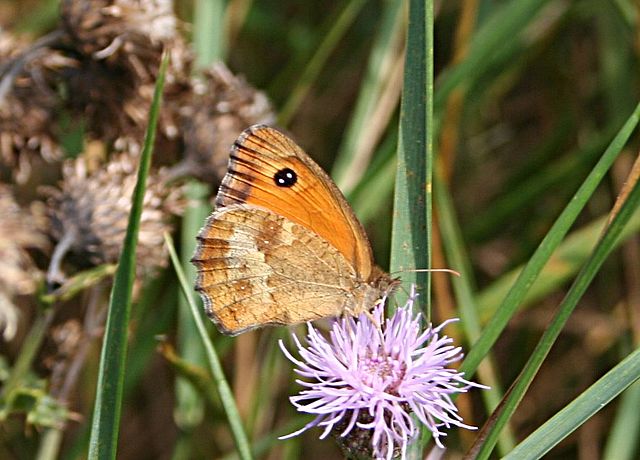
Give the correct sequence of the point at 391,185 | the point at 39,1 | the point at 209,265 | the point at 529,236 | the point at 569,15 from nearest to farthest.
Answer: the point at 209,265 → the point at 391,185 → the point at 529,236 → the point at 569,15 → the point at 39,1

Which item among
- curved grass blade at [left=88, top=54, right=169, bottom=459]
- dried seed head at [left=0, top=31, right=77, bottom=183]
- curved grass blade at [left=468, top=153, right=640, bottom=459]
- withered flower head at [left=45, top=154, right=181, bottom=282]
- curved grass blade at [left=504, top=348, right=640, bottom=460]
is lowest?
curved grass blade at [left=504, top=348, right=640, bottom=460]

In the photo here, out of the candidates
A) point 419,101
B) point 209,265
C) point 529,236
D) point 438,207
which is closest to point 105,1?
point 209,265

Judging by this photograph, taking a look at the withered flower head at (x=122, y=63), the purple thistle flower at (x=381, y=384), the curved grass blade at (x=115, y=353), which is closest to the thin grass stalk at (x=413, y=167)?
the purple thistle flower at (x=381, y=384)

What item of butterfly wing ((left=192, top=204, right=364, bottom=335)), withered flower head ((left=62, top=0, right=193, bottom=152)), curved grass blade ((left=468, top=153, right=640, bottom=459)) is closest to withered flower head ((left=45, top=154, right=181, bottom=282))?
withered flower head ((left=62, top=0, right=193, bottom=152))

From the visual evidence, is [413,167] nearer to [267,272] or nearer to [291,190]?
[291,190]

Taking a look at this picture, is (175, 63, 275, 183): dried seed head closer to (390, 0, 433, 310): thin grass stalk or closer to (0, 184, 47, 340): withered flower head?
(0, 184, 47, 340): withered flower head

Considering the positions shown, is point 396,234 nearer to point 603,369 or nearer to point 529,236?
point 529,236
